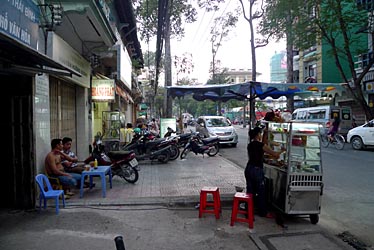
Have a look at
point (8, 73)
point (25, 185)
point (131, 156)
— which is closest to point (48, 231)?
point (25, 185)

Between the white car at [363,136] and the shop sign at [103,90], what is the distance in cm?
1166

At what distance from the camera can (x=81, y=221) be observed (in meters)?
5.34

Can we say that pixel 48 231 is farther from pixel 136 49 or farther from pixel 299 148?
pixel 136 49

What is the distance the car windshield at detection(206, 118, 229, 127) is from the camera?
18.4 metres

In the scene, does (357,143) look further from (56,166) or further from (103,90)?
(56,166)

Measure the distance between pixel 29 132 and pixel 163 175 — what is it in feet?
14.5

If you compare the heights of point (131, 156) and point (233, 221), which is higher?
point (131, 156)

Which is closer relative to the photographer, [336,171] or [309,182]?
[309,182]

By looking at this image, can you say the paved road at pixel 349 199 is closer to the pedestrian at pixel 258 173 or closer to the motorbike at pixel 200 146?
the pedestrian at pixel 258 173

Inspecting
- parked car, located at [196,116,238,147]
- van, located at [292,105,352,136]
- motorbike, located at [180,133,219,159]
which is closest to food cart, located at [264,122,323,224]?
motorbike, located at [180,133,219,159]

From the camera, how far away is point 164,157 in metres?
11.8

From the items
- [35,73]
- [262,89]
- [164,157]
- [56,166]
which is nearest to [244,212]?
[56,166]

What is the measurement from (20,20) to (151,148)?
8.01 meters

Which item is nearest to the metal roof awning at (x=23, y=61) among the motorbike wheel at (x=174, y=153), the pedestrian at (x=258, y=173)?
the pedestrian at (x=258, y=173)
